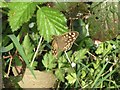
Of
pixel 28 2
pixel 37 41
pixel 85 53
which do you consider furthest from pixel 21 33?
pixel 85 53

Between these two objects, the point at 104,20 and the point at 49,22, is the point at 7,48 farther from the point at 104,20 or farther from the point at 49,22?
the point at 104,20

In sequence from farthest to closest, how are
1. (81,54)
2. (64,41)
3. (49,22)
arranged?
1. (81,54)
2. (64,41)
3. (49,22)

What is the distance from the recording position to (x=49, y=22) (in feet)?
4.15

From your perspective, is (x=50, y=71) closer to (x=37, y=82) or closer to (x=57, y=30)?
(x=37, y=82)

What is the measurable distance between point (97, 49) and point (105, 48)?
44mm

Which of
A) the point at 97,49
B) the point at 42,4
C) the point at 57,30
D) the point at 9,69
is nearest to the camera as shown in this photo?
the point at 57,30

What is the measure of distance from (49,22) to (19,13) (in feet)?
0.43

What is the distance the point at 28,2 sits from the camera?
1287mm

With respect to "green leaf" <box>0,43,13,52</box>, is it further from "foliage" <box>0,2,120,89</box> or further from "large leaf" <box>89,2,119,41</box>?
"large leaf" <box>89,2,119,41</box>

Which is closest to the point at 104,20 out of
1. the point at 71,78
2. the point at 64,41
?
the point at 64,41

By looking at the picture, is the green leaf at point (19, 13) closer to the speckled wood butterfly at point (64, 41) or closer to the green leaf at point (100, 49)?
the speckled wood butterfly at point (64, 41)

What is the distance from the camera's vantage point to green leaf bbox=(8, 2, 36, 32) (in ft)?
4.09

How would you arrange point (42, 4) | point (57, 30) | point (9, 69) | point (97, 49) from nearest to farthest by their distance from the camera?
1. point (57, 30)
2. point (42, 4)
3. point (9, 69)
4. point (97, 49)

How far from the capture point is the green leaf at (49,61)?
1477mm
